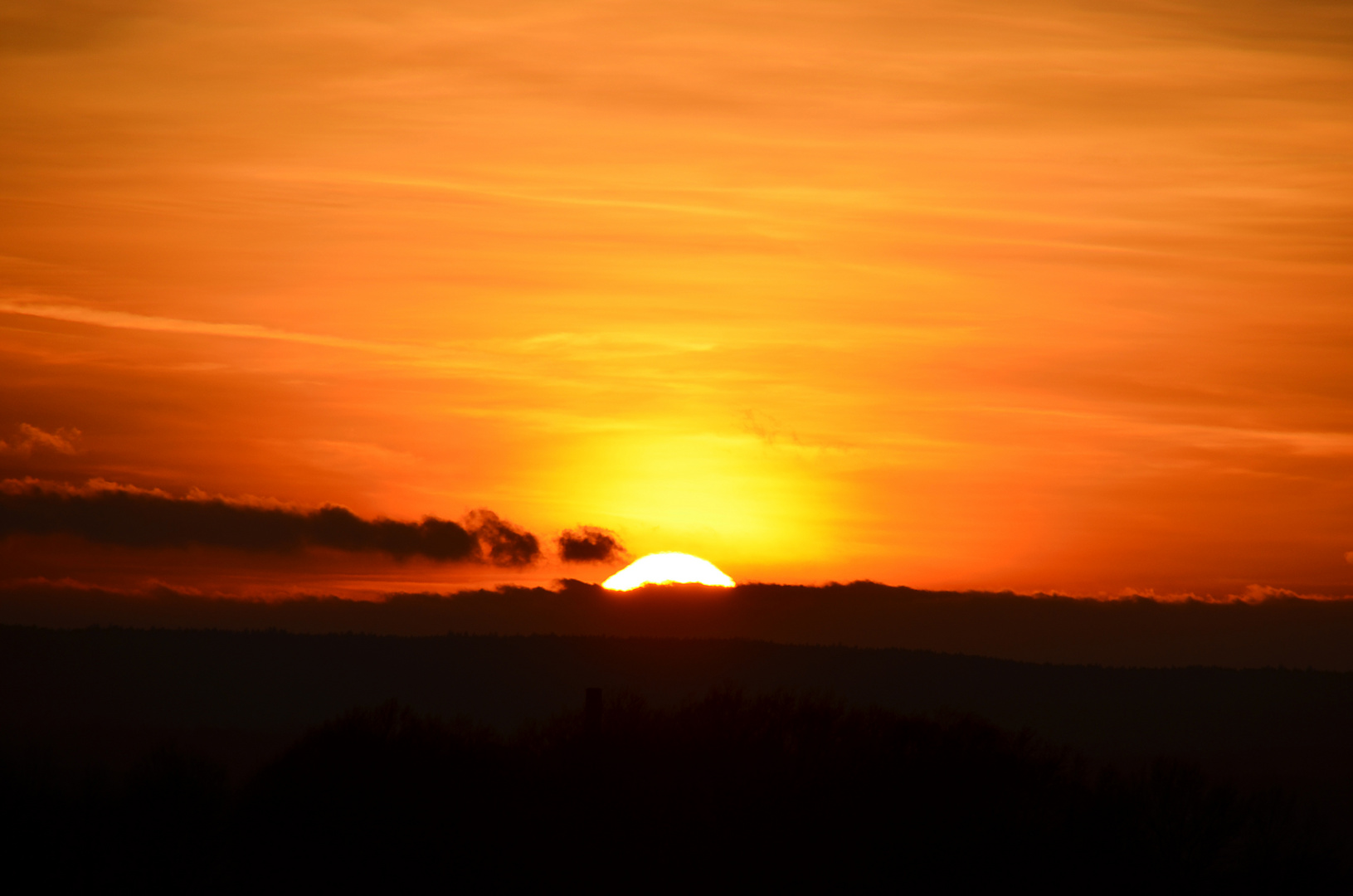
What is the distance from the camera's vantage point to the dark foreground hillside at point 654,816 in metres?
41.2

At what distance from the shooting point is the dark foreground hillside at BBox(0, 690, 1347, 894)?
4119 centimetres

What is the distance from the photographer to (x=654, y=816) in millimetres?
42594

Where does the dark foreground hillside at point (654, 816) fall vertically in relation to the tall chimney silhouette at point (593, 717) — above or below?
below

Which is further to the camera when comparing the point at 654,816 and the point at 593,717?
the point at 593,717

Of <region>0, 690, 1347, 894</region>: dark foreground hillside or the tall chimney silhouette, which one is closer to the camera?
<region>0, 690, 1347, 894</region>: dark foreground hillside

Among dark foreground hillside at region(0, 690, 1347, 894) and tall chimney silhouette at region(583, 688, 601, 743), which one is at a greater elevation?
tall chimney silhouette at region(583, 688, 601, 743)

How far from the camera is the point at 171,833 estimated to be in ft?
153

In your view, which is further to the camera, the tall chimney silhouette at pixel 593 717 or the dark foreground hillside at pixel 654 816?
the tall chimney silhouette at pixel 593 717

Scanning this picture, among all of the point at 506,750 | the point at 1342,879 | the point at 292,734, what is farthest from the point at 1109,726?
the point at 506,750

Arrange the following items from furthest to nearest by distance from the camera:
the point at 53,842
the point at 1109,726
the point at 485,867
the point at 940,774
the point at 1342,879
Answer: the point at 1109,726
the point at 1342,879
the point at 940,774
the point at 53,842
the point at 485,867

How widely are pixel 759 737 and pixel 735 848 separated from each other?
8.51 metres

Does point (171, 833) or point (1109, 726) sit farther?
point (1109, 726)

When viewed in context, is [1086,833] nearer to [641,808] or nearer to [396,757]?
[641,808]

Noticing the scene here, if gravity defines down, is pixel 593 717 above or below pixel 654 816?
above
